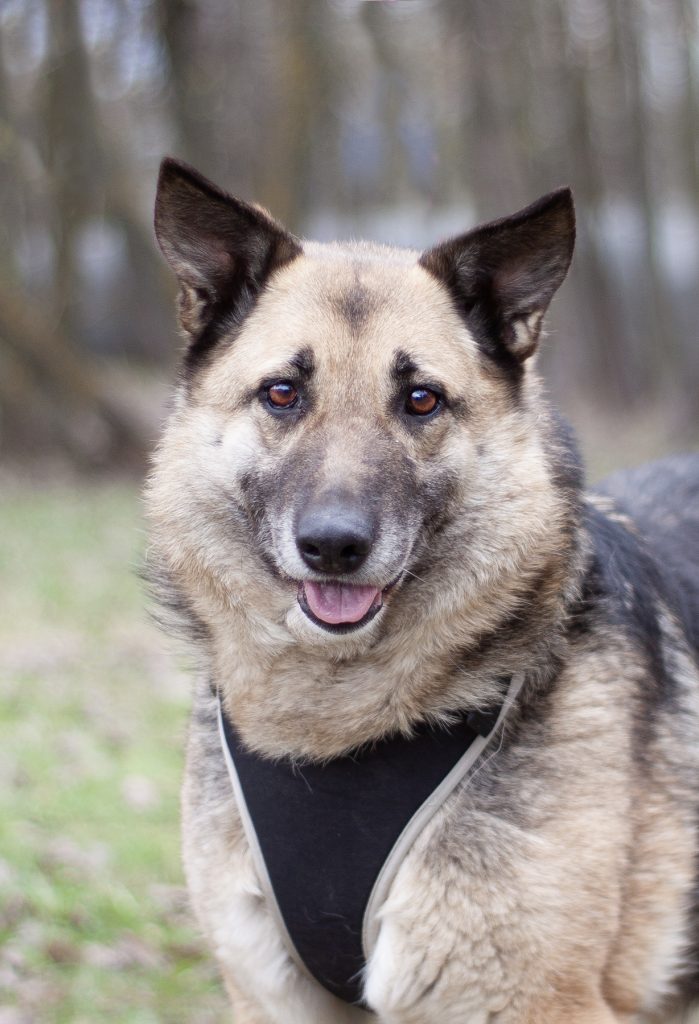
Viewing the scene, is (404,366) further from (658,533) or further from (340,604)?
(658,533)

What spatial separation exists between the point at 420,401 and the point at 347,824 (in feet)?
3.32

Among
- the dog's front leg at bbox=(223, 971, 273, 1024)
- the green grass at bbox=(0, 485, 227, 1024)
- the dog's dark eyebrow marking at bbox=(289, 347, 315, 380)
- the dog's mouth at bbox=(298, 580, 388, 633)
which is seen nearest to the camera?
the dog's mouth at bbox=(298, 580, 388, 633)

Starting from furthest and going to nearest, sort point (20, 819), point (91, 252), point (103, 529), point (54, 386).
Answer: point (91, 252)
point (54, 386)
point (103, 529)
point (20, 819)

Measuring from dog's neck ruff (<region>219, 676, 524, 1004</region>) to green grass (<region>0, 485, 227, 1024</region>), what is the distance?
2.87 ft

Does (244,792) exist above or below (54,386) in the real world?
above

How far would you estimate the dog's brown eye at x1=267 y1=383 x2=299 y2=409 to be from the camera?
9.68 feet

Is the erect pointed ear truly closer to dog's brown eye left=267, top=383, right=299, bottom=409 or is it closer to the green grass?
dog's brown eye left=267, top=383, right=299, bottom=409

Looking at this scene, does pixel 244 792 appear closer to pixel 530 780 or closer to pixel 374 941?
pixel 374 941

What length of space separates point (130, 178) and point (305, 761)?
13190 mm

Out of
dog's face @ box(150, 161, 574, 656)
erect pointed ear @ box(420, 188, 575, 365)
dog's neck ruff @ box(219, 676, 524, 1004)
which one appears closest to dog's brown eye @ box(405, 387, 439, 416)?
dog's face @ box(150, 161, 574, 656)

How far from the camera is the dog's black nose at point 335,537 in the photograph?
269 cm

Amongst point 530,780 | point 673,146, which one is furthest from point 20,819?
point 673,146

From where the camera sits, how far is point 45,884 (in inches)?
182

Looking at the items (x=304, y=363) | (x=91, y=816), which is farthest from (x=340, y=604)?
(x=91, y=816)
